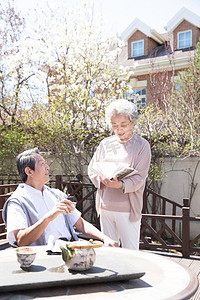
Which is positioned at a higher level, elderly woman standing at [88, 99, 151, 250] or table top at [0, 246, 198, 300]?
elderly woman standing at [88, 99, 151, 250]

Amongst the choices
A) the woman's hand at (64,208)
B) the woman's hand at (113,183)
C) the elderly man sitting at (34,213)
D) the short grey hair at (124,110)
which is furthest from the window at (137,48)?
the woman's hand at (64,208)

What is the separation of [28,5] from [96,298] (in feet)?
35.3

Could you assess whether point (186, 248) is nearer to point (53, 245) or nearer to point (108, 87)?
point (53, 245)

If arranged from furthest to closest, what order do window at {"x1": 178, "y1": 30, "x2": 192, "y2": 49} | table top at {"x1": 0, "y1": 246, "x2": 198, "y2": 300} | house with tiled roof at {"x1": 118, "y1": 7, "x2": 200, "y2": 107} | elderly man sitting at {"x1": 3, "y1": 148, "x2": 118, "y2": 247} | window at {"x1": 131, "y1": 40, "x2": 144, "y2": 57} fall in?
window at {"x1": 131, "y1": 40, "x2": 144, "y2": 57} → window at {"x1": 178, "y1": 30, "x2": 192, "y2": 49} → house with tiled roof at {"x1": 118, "y1": 7, "x2": 200, "y2": 107} → elderly man sitting at {"x1": 3, "y1": 148, "x2": 118, "y2": 247} → table top at {"x1": 0, "y1": 246, "x2": 198, "y2": 300}

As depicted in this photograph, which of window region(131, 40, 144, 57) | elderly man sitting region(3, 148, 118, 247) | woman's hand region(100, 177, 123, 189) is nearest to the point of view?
elderly man sitting region(3, 148, 118, 247)

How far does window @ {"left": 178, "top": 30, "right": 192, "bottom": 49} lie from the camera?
13.5 metres

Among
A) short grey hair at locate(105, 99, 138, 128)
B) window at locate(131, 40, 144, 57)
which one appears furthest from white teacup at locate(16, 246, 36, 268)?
window at locate(131, 40, 144, 57)

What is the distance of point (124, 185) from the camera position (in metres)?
2.66

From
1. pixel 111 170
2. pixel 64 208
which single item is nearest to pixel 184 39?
pixel 111 170

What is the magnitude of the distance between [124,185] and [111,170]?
0.56ft

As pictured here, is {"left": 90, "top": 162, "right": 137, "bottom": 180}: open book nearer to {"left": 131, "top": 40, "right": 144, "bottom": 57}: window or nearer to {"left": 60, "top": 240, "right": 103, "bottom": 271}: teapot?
{"left": 60, "top": 240, "right": 103, "bottom": 271}: teapot

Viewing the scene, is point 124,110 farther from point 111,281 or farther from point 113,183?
point 111,281

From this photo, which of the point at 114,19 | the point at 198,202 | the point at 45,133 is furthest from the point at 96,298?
the point at 114,19

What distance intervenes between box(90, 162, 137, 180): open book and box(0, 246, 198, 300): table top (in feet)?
3.49
